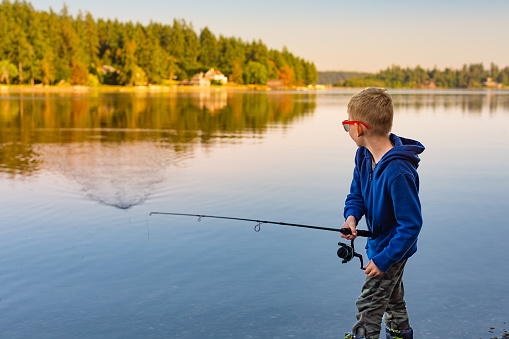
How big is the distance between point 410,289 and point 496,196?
5977 mm

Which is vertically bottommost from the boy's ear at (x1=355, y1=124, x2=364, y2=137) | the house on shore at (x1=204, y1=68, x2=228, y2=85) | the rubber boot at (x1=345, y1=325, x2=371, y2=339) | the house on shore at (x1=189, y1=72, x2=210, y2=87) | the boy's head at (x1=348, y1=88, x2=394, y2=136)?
the rubber boot at (x1=345, y1=325, x2=371, y2=339)

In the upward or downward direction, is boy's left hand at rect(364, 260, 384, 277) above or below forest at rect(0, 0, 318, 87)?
below

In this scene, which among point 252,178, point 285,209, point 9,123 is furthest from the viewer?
point 9,123

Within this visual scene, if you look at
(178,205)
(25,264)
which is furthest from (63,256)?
(178,205)

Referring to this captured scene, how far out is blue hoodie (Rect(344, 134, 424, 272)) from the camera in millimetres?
3307

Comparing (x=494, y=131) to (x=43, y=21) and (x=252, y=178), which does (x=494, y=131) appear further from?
(x=43, y=21)

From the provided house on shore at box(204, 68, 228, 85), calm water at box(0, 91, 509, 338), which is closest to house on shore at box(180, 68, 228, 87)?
house on shore at box(204, 68, 228, 85)

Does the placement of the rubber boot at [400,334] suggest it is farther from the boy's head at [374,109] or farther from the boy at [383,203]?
the boy's head at [374,109]

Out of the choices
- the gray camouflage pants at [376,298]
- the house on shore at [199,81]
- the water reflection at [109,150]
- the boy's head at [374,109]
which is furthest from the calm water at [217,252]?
the house on shore at [199,81]

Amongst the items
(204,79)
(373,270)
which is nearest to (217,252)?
(373,270)

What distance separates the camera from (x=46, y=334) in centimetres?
455

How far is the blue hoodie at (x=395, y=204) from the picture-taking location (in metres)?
3.31

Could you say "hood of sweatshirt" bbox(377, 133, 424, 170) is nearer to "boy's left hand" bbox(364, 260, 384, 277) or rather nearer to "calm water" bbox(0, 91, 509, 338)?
"boy's left hand" bbox(364, 260, 384, 277)

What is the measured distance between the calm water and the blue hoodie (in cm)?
143
